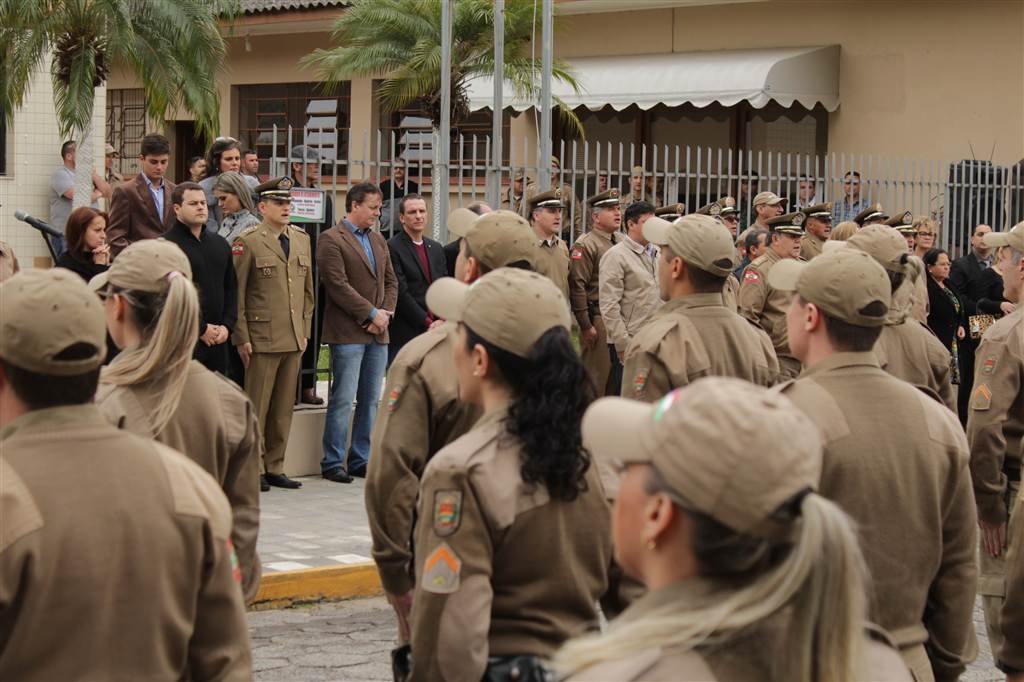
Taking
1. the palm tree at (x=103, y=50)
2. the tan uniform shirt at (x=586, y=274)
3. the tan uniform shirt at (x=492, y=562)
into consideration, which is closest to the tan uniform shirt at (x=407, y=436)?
the tan uniform shirt at (x=492, y=562)

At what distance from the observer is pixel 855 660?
2293 millimetres

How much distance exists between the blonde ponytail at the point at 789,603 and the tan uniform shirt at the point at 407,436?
2422 mm

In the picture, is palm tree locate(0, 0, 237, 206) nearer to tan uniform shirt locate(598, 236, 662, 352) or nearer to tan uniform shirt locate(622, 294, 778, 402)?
tan uniform shirt locate(598, 236, 662, 352)

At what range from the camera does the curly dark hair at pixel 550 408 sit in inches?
140

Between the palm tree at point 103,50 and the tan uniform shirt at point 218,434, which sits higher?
the palm tree at point 103,50

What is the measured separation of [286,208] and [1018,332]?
5.89m

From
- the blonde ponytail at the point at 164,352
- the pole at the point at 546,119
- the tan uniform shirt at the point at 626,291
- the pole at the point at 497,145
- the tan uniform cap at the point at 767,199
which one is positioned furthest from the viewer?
the tan uniform cap at the point at 767,199

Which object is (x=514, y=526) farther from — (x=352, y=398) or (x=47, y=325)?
(x=352, y=398)

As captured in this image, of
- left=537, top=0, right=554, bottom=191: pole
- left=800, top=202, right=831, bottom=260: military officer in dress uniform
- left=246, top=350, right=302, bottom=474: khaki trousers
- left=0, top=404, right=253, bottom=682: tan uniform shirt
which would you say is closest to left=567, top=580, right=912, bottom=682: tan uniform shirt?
left=0, top=404, right=253, bottom=682: tan uniform shirt

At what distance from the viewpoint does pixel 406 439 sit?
15.6 feet

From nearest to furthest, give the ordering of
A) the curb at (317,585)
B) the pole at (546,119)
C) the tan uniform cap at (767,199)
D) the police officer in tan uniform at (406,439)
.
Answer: the police officer in tan uniform at (406,439)
the curb at (317,585)
the pole at (546,119)
the tan uniform cap at (767,199)

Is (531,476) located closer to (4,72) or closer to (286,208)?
(286,208)

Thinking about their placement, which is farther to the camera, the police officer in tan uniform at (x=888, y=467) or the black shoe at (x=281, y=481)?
the black shoe at (x=281, y=481)

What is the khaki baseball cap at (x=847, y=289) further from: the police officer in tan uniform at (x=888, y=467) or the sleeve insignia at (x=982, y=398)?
the sleeve insignia at (x=982, y=398)
